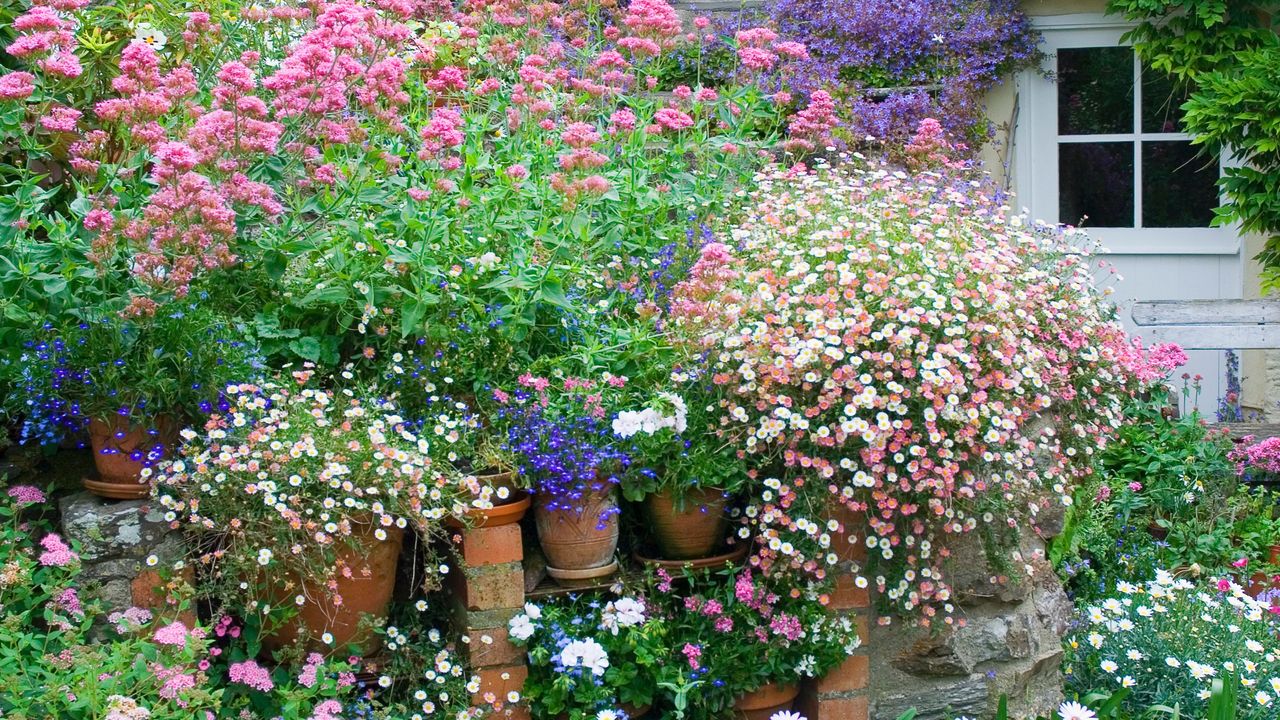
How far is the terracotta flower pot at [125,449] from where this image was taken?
Answer: 113 inches

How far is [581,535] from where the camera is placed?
9.85ft

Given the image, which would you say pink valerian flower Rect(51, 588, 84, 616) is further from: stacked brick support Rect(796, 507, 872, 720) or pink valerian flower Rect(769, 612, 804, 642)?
stacked brick support Rect(796, 507, 872, 720)

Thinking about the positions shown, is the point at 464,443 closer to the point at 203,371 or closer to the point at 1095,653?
the point at 203,371

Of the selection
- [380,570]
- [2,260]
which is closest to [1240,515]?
[380,570]

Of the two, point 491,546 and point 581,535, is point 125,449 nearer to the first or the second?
point 491,546

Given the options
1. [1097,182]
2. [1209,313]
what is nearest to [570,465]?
[1209,313]

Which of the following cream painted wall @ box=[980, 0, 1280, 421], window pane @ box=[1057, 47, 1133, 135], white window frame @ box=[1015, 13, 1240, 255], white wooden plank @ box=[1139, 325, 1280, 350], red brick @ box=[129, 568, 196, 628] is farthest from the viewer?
window pane @ box=[1057, 47, 1133, 135]

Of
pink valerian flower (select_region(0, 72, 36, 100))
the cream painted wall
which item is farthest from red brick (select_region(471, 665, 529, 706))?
the cream painted wall

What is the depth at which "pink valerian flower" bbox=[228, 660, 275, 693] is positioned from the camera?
2.63 m

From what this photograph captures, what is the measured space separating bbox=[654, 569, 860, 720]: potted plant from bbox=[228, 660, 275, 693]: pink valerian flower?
0.98 m

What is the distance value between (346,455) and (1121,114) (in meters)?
5.83

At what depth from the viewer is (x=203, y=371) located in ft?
9.36

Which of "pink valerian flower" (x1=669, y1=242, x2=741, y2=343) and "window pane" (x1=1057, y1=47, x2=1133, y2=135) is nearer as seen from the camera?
"pink valerian flower" (x1=669, y1=242, x2=741, y2=343)

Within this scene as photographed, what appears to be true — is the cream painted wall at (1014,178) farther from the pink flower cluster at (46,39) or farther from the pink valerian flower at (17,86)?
the pink valerian flower at (17,86)
